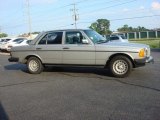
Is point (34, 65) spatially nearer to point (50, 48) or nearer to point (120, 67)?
point (50, 48)

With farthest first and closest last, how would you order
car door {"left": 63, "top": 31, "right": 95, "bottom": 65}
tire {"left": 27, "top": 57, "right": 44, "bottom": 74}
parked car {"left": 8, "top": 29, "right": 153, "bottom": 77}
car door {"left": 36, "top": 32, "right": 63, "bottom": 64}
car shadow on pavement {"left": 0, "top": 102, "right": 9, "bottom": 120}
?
tire {"left": 27, "top": 57, "right": 44, "bottom": 74} < car door {"left": 36, "top": 32, "right": 63, "bottom": 64} < car door {"left": 63, "top": 31, "right": 95, "bottom": 65} < parked car {"left": 8, "top": 29, "right": 153, "bottom": 77} < car shadow on pavement {"left": 0, "top": 102, "right": 9, "bottom": 120}

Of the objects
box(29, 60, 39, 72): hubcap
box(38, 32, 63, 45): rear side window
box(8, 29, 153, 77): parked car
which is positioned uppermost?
→ box(38, 32, 63, 45): rear side window

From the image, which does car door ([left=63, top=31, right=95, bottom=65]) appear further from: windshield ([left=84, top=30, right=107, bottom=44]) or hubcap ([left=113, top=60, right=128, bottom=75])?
hubcap ([left=113, top=60, right=128, bottom=75])

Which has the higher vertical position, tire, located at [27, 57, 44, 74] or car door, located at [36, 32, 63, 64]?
car door, located at [36, 32, 63, 64]

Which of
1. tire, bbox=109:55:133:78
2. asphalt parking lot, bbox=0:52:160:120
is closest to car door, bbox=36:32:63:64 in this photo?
asphalt parking lot, bbox=0:52:160:120

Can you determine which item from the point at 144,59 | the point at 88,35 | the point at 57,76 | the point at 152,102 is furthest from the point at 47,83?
the point at 152,102

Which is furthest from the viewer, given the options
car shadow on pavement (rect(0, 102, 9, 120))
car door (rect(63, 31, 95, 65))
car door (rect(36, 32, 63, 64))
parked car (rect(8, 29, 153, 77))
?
car door (rect(36, 32, 63, 64))

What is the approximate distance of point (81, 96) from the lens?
7.41 metres

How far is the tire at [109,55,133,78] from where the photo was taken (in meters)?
9.91

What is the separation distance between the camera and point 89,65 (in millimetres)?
10516

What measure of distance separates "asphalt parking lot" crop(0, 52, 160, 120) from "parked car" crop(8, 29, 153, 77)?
46 cm

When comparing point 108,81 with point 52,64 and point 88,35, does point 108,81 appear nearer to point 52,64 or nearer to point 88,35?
point 88,35

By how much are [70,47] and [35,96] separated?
11.2 feet

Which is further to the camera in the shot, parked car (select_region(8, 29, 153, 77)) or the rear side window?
the rear side window
